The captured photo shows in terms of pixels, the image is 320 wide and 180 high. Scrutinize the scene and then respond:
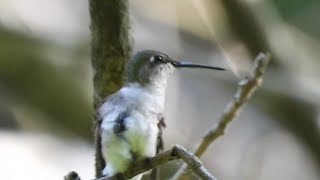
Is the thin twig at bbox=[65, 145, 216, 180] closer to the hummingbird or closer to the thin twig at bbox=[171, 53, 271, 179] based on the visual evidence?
the hummingbird

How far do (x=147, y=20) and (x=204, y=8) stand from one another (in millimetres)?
303

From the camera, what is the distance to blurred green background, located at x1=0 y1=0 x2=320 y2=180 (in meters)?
2.35

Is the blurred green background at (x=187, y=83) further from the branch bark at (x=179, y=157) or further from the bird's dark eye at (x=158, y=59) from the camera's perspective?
the branch bark at (x=179, y=157)

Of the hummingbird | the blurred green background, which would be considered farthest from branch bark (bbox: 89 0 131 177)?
the blurred green background

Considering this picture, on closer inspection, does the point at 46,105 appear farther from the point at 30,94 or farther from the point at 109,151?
the point at 109,151

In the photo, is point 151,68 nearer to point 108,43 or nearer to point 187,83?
point 108,43

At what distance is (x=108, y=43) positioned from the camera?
1491 millimetres

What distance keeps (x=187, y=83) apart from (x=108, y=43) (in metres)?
1.80

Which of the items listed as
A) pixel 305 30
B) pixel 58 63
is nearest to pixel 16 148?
pixel 58 63

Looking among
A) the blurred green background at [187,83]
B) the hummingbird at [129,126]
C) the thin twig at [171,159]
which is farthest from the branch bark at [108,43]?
the blurred green background at [187,83]

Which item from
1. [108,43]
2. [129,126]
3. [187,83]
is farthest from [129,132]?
[187,83]

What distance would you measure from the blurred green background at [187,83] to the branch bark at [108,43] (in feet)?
1.86

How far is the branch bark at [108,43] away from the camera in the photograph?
1.49m

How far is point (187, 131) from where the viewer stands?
3.18 metres
